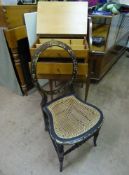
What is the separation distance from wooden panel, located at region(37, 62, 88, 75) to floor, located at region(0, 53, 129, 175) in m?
0.51

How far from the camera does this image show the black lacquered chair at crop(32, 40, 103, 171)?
987mm

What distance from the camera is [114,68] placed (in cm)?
247

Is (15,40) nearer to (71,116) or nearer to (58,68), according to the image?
(58,68)

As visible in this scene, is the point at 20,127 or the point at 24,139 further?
the point at 20,127

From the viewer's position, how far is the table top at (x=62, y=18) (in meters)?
1.52

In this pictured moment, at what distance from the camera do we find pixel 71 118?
1132 mm

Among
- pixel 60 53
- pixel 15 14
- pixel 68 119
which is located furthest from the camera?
pixel 15 14

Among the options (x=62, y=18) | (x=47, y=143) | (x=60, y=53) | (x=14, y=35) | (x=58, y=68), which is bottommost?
(x=47, y=143)

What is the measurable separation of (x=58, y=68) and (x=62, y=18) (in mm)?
530

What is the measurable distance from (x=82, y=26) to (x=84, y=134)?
102 centimetres

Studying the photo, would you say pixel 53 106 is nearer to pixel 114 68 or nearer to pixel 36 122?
pixel 36 122

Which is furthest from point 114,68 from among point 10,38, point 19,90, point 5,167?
point 5,167

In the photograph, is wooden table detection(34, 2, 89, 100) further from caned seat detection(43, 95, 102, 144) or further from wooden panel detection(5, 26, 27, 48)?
caned seat detection(43, 95, 102, 144)

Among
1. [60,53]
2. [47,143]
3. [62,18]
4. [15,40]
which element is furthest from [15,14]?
[47,143]
